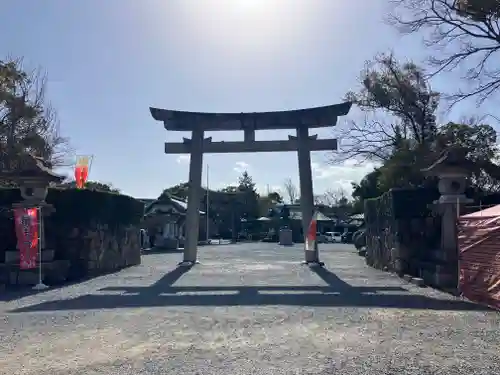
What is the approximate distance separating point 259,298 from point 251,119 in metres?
9.42

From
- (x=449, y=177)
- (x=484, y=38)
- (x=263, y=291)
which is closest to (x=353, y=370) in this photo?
(x=263, y=291)

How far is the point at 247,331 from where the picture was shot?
22.3 ft

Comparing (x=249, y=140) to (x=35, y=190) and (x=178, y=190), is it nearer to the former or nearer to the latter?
(x=35, y=190)

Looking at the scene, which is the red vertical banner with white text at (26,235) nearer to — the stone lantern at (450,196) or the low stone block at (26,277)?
the low stone block at (26,277)

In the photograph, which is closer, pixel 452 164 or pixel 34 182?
pixel 452 164

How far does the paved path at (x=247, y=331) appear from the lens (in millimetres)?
5176

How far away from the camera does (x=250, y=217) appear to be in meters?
58.3

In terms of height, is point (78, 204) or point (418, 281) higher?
point (78, 204)

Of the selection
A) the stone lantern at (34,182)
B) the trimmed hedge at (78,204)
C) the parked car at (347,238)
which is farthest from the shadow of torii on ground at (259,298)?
the parked car at (347,238)

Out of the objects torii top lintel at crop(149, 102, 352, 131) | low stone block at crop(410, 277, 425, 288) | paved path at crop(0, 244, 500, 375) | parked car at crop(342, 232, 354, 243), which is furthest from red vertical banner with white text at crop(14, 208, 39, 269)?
parked car at crop(342, 232, 354, 243)

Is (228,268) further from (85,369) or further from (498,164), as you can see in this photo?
(85,369)

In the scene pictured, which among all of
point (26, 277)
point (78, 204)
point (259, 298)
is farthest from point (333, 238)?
point (259, 298)

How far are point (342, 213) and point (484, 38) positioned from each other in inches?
1922

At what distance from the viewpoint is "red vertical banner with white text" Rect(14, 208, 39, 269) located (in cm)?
1202
